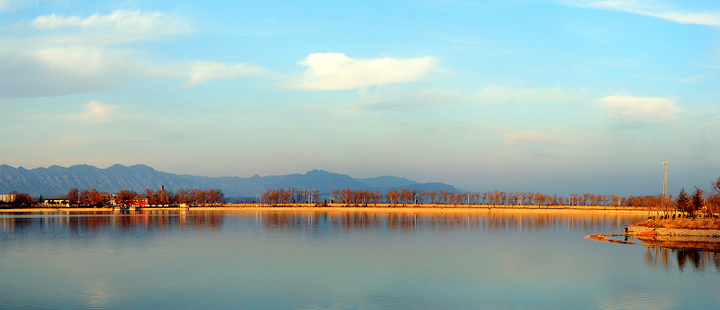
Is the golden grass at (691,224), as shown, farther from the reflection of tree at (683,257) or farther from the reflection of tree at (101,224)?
the reflection of tree at (101,224)

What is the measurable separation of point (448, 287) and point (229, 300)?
10.3m

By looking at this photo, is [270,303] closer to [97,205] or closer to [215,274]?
[215,274]

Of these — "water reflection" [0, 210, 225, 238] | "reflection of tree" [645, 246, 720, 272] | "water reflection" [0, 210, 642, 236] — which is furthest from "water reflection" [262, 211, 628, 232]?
"reflection of tree" [645, 246, 720, 272]

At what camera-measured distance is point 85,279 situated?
30.0 metres

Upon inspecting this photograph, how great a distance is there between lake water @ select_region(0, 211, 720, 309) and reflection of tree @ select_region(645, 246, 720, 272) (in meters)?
Result: 0.11

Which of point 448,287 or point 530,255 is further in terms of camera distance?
point 530,255

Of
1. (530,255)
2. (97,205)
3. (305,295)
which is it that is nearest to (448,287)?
(305,295)

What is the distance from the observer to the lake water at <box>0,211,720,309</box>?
2483 centimetres

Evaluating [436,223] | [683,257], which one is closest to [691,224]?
[683,257]

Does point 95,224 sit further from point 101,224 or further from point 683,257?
point 683,257

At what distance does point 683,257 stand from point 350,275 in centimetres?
2442

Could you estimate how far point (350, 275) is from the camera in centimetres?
3209

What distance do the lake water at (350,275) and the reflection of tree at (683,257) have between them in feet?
0.35

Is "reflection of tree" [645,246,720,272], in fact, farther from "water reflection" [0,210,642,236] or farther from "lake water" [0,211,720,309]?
"water reflection" [0,210,642,236]
